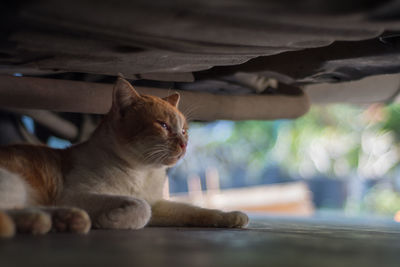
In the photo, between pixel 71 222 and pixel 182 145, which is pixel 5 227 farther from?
pixel 182 145

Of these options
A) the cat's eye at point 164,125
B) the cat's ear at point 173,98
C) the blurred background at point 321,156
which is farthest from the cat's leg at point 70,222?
the blurred background at point 321,156

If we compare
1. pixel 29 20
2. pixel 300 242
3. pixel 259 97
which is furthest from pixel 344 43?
pixel 29 20

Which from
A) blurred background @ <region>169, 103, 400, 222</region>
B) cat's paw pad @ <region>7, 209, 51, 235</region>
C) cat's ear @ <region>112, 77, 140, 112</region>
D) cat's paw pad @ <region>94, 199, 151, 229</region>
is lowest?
cat's paw pad @ <region>7, 209, 51, 235</region>

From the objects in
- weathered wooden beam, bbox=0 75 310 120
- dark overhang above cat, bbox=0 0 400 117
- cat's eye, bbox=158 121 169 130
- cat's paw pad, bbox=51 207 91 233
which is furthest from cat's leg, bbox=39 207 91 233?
weathered wooden beam, bbox=0 75 310 120

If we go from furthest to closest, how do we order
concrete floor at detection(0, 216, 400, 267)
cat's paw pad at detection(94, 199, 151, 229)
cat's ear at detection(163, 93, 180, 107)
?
cat's ear at detection(163, 93, 180, 107), cat's paw pad at detection(94, 199, 151, 229), concrete floor at detection(0, 216, 400, 267)

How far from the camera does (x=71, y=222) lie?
1.28 metres

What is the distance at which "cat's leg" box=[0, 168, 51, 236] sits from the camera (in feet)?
3.57

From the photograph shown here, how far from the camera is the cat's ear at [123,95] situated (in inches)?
69.6

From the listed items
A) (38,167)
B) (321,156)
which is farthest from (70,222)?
(321,156)

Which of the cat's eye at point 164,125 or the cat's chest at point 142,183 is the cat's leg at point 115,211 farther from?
the cat's eye at point 164,125

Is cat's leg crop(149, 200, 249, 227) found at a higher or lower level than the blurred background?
lower

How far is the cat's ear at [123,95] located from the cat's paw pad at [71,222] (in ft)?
Answer: 2.08

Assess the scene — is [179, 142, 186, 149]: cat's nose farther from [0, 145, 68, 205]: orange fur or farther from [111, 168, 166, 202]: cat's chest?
[0, 145, 68, 205]: orange fur

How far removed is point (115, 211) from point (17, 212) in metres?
0.34
